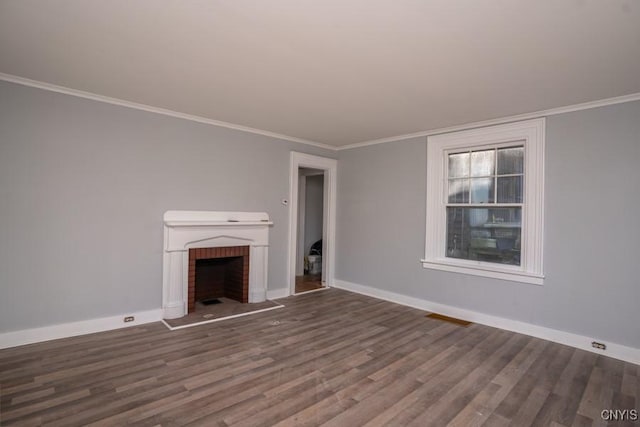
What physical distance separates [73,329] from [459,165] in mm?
5028

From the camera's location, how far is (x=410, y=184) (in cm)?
495

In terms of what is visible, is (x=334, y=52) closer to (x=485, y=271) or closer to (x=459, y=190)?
(x=459, y=190)

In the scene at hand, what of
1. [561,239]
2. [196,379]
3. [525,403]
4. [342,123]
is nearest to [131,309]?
[196,379]

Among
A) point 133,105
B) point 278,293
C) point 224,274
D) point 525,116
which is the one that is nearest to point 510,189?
point 525,116

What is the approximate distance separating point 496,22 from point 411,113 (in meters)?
1.86

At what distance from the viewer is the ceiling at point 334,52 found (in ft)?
6.54

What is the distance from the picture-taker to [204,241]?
171 inches

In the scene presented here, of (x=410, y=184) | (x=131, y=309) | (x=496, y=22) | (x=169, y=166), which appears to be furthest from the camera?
(x=410, y=184)

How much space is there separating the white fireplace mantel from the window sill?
7.86ft

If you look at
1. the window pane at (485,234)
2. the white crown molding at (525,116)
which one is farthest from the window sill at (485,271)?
the white crown molding at (525,116)

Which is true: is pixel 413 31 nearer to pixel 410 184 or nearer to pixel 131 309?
Result: pixel 410 184

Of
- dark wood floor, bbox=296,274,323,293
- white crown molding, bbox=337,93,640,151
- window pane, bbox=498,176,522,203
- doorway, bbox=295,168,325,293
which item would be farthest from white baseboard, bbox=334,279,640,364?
white crown molding, bbox=337,93,640,151

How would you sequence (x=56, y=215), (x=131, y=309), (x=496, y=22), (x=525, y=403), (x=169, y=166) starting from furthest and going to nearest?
(x=169, y=166) → (x=131, y=309) → (x=56, y=215) → (x=525, y=403) → (x=496, y=22)

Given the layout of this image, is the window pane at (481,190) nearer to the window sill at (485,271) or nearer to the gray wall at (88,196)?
the window sill at (485,271)
